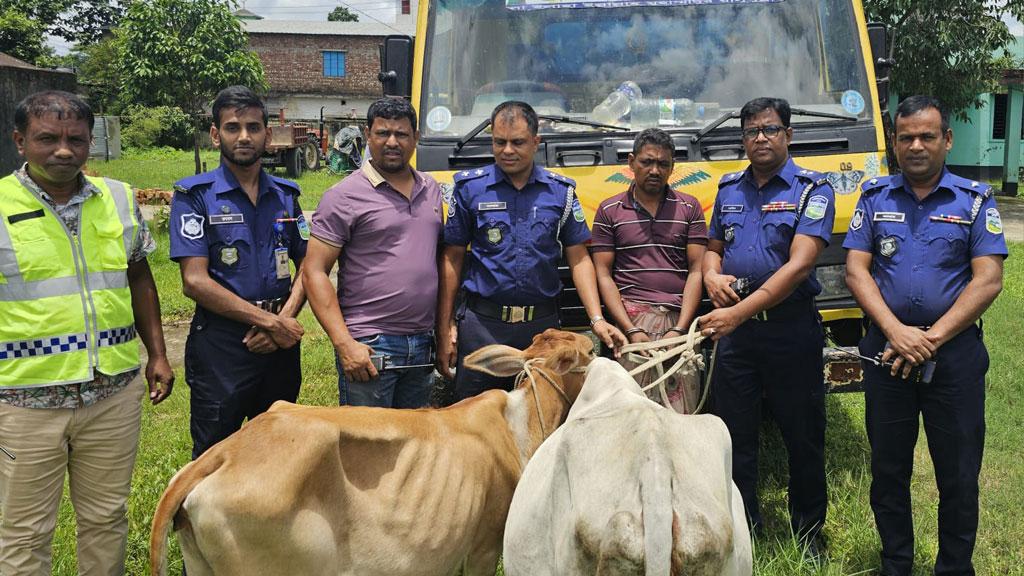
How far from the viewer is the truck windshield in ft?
16.1

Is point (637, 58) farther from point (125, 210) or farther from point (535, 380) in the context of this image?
point (125, 210)

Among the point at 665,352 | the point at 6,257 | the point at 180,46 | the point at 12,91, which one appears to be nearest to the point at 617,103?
the point at 665,352

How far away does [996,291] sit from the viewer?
3.41 metres

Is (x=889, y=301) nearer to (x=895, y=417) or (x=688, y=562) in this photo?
(x=895, y=417)

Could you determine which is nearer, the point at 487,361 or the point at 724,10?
the point at 487,361

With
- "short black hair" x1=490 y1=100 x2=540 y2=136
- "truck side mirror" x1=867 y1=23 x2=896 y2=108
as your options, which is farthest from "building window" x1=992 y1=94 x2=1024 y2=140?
"short black hair" x1=490 y1=100 x2=540 y2=136

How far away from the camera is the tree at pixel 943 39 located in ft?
47.0

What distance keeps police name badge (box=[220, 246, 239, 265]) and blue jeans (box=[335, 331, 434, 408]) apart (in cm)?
56

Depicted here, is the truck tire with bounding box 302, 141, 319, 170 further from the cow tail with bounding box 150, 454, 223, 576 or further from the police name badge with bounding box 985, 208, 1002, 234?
the cow tail with bounding box 150, 454, 223, 576

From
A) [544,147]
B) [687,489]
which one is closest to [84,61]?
[544,147]

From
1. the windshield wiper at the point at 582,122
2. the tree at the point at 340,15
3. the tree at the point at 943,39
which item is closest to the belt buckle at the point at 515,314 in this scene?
the windshield wiper at the point at 582,122

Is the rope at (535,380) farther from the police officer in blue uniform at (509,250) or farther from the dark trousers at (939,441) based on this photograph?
the dark trousers at (939,441)

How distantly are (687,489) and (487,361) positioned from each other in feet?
4.17

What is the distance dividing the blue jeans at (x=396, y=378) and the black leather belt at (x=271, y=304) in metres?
0.32
